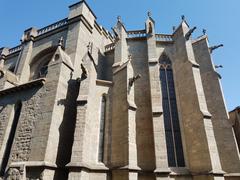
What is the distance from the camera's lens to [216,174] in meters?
8.55

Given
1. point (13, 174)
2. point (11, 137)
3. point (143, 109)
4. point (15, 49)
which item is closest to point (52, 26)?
point (15, 49)

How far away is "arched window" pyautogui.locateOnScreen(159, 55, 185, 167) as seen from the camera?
10284mm

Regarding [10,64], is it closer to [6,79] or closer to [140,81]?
[6,79]

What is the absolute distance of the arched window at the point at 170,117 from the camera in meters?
10.3

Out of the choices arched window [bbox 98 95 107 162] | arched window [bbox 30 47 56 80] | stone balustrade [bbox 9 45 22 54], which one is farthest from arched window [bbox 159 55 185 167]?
stone balustrade [bbox 9 45 22 54]

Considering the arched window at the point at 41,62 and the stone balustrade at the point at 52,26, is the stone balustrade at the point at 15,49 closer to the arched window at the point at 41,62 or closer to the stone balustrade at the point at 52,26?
the stone balustrade at the point at 52,26

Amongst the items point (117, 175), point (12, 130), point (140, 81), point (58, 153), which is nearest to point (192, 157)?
point (117, 175)

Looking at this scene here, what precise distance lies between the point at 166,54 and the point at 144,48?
1.78 m

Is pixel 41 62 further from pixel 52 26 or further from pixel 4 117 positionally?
pixel 4 117

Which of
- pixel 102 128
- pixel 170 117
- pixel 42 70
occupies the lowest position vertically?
pixel 102 128

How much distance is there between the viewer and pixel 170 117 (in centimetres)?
1142

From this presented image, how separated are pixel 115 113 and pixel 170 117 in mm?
3762

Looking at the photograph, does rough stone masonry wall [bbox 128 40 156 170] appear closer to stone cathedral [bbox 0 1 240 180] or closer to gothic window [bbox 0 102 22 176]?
stone cathedral [bbox 0 1 240 180]

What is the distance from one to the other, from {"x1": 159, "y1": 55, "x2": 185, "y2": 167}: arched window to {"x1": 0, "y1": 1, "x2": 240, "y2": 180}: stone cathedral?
6 cm
